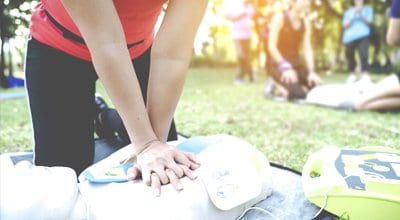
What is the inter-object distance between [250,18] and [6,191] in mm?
5087

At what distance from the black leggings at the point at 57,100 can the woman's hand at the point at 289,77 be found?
2499 mm

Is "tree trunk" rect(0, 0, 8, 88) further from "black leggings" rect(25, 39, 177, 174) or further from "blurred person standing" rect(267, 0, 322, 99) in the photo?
"blurred person standing" rect(267, 0, 322, 99)

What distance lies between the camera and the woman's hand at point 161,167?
3.27 feet

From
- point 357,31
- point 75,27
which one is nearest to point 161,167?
point 75,27

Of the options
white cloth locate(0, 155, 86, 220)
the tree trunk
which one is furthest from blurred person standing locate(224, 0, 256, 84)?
white cloth locate(0, 155, 86, 220)

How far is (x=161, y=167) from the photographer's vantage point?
102 centimetres

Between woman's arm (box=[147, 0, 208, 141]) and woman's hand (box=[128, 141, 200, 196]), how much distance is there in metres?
0.12

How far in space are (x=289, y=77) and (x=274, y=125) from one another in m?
1.35

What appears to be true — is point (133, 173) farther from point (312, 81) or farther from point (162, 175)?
point (312, 81)

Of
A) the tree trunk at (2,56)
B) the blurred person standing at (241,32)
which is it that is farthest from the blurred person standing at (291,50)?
the tree trunk at (2,56)

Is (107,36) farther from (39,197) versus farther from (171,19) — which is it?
(39,197)

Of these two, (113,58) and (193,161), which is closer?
(113,58)

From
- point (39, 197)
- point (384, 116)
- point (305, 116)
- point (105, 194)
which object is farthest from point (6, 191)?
point (384, 116)

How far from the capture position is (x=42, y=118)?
141 centimetres
